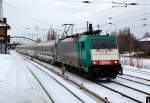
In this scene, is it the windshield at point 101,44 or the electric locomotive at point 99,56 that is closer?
the electric locomotive at point 99,56

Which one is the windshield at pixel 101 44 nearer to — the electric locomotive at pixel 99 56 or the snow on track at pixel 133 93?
Result: the electric locomotive at pixel 99 56

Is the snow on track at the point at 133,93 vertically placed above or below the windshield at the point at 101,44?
below

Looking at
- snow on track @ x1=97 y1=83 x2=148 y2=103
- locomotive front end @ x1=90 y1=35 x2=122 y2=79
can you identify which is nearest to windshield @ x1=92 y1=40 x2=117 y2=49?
locomotive front end @ x1=90 y1=35 x2=122 y2=79

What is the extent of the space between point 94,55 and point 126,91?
4.97 m

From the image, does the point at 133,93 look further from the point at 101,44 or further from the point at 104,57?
the point at 101,44

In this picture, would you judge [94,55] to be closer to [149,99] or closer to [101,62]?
[101,62]

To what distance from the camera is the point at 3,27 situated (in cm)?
7694

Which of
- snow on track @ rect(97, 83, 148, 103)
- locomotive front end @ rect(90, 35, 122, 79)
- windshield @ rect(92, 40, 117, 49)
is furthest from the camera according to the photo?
windshield @ rect(92, 40, 117, 49)

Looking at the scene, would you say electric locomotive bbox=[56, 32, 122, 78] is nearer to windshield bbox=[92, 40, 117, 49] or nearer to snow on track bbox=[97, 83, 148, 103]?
windshield bbox=[92, 40, 117, 49]

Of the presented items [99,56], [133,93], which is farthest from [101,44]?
[133,93]

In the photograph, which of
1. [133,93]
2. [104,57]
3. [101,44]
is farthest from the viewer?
[101,44]

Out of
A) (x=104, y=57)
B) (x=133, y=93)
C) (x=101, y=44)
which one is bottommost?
(x=133, y=93)

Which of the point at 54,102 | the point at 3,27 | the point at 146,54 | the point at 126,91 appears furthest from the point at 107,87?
the point at 3,27

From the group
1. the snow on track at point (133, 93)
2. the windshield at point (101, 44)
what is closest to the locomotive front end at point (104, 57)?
the windshield at point (101, 44)
